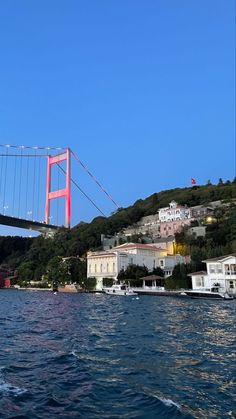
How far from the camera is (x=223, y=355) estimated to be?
32.4ft

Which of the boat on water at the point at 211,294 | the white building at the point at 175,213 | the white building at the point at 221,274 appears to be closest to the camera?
the boat on water at the point at 211,294

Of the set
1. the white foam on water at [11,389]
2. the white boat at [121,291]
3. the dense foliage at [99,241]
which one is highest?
the dense foliage at [99,241]

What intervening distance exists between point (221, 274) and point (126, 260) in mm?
20283

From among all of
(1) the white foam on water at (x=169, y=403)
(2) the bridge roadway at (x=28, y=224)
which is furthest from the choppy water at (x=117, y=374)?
(2) the bridge roadway at (x=28, y=224)

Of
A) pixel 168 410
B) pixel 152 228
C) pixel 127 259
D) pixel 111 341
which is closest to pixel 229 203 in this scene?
pixel 152 228

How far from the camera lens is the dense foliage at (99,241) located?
204 ft

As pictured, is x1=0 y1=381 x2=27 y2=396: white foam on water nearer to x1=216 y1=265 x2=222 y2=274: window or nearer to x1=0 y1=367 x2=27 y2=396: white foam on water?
x1=0 y1=367 x2=27 y2=396: white foam on water

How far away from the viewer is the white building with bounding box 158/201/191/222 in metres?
83.4

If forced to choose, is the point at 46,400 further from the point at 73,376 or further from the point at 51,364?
the point at 51,364

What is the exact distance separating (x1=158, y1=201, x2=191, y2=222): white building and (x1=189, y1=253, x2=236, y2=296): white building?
34.3 meters

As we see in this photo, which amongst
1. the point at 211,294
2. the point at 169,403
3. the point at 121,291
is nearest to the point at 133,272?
the point at 121,291

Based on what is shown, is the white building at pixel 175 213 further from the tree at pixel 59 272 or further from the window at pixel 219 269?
the window at pixel 219 269

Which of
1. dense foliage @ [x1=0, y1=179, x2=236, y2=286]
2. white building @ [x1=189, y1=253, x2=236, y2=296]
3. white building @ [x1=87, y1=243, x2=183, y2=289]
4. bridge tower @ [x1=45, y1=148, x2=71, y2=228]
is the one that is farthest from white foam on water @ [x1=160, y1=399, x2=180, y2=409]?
bridge tower @ [x1=45, y1=148, x2=71, y2=228]

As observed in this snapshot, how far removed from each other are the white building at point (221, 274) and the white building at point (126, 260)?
1454cm
